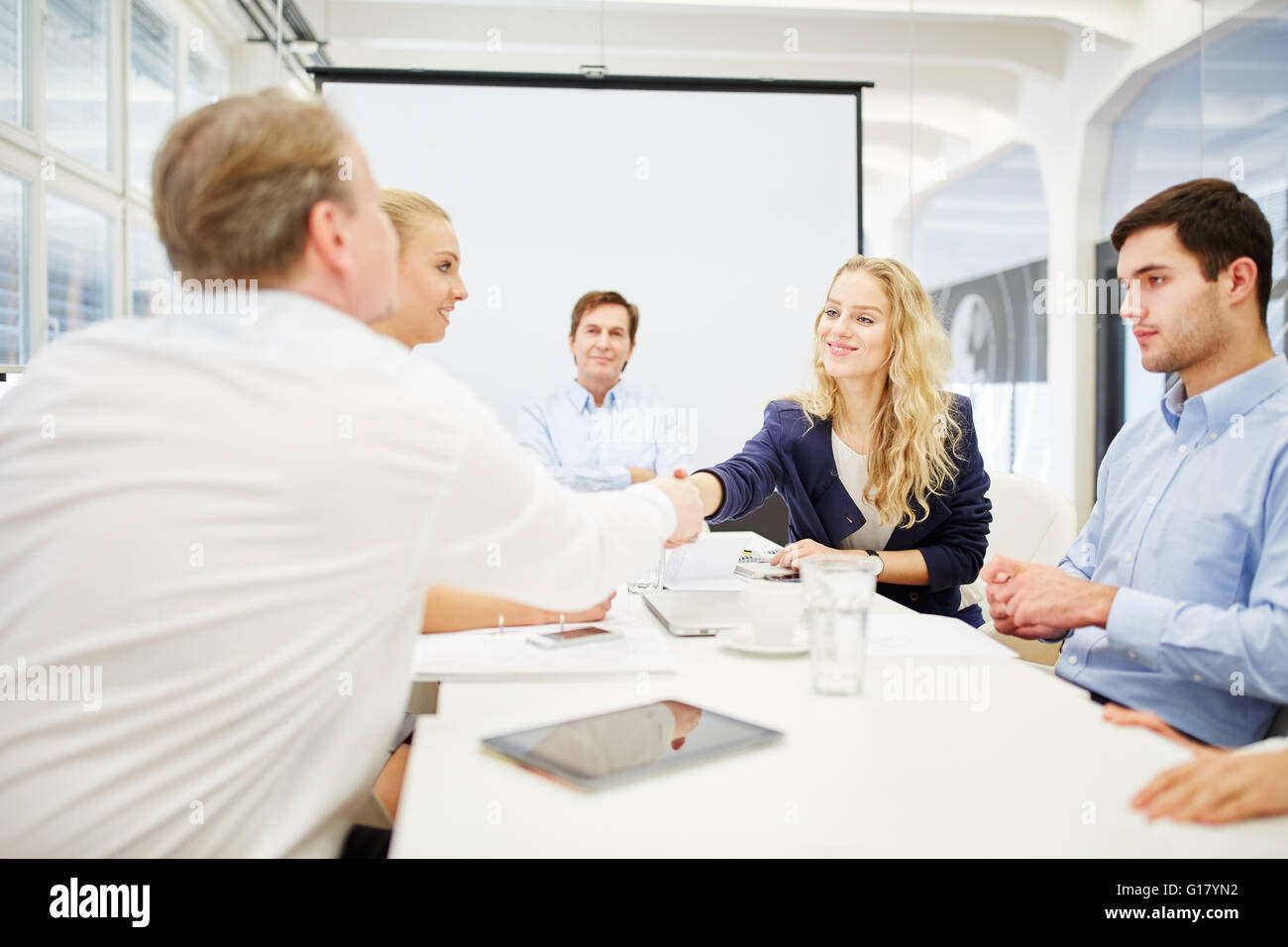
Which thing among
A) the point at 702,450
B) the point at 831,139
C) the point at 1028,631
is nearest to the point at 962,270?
the point at 831,139

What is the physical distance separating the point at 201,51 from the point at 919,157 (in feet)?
14.4

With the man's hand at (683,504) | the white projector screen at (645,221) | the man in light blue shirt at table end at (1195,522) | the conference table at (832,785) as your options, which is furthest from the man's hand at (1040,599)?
the white projector screen at (645,221)

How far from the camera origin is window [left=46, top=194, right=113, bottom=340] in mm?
3961

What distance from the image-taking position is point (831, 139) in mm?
4547

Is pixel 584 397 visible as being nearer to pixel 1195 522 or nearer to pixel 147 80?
pixel 147 80

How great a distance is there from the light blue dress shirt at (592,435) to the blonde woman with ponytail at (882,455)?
1.94 metres

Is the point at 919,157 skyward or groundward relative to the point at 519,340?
skyward

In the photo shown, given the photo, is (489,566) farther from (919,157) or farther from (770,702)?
(919,157)

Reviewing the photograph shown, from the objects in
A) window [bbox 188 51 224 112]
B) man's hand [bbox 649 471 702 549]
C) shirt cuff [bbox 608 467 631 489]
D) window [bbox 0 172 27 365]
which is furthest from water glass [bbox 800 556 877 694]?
window [bbox 188 51 224 112]

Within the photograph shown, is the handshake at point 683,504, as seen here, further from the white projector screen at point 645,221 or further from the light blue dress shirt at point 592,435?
the white projector screen at point 645,221

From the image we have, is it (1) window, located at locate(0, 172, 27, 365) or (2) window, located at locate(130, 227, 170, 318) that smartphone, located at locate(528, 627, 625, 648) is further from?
(2) window, located at locate(130, 227, 170, 318)

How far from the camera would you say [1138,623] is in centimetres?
140

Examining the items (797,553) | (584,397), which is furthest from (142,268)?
(797,553)

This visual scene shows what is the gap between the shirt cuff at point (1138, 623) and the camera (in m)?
1.38
